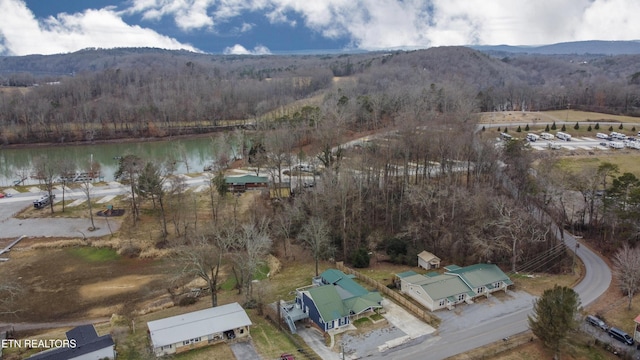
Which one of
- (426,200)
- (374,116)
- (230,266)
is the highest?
(374,116)

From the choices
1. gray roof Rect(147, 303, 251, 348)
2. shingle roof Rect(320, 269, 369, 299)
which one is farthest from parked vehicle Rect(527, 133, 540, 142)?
gray roof Rect(147, 303, 251, 348)

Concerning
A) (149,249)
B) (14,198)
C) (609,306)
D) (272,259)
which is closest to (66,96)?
(14,198)

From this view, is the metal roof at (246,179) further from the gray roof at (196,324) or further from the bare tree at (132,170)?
the gray roof at (196,324)

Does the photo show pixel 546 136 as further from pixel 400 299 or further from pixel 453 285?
pixel 400 299

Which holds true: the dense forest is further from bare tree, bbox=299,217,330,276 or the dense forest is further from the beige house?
the beige house

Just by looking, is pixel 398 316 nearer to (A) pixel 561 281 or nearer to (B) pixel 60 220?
(A) pixel 561 281
